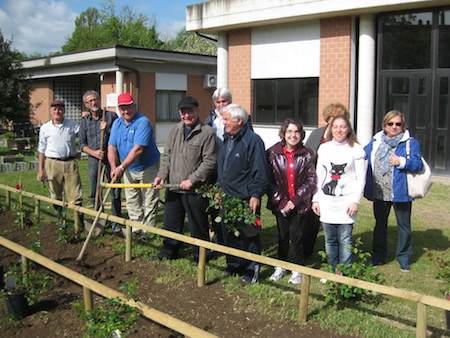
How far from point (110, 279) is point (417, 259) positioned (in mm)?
3426

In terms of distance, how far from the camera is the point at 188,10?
52.3 feet

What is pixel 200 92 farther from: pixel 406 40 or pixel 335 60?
pixel 406 40

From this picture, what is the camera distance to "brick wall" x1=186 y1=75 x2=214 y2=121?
22812 millimetres

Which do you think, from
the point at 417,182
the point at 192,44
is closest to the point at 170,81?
the point at 417,182

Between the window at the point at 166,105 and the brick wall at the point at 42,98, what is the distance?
7109mm

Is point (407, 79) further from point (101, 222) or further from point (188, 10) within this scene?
point (101, 222)

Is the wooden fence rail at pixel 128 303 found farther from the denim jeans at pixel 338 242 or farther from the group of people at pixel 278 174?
the denim jeans at pixel 338 242

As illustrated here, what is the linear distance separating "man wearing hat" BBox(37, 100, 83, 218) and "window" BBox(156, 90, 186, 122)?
14.6m

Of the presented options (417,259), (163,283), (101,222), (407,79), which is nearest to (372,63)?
(407,79)

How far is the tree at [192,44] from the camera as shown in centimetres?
4322

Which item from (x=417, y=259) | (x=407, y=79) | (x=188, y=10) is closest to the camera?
Result: (x=417, y=259)

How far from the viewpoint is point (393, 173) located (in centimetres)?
517

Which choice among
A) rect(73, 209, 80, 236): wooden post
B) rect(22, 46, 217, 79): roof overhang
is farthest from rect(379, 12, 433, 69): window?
rect(22, 46, 217, 79): roof overhang

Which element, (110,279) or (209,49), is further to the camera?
(209,49)
